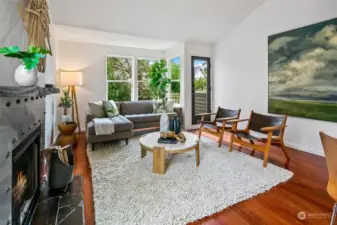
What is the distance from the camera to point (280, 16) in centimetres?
375

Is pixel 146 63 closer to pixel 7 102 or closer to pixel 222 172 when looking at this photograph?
pixel 222 172

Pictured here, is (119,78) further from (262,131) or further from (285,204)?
(285,204)

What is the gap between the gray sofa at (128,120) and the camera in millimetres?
3520

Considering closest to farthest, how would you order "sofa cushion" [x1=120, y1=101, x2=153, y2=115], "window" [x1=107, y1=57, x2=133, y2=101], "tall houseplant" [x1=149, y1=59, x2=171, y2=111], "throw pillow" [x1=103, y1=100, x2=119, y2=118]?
"throw pillow" [x1=103, y1=100, x2=119, y2=118] < "sofa cushion" [x1=120, y1=101, x2=153, y2=115] < "tall houseplant" [x1=149, y1=59, x2=171, y2=111] < "window" [x1=107, y1=57, x2=133, y2=101]

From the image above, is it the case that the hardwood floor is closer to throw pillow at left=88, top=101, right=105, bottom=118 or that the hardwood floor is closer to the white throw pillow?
throw pillow at left=88, top=101, right=105, bottom=118

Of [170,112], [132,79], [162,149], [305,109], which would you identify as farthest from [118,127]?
[305,109]

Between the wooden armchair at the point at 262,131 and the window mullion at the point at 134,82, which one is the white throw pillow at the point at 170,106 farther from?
the wooden armchair at the point at 262,131

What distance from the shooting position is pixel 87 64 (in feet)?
16.8

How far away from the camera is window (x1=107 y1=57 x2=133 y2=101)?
18.2 ft

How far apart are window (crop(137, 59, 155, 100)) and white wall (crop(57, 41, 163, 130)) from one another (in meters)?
0.73

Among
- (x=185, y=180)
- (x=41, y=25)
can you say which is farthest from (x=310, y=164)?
(x=41, y=25)

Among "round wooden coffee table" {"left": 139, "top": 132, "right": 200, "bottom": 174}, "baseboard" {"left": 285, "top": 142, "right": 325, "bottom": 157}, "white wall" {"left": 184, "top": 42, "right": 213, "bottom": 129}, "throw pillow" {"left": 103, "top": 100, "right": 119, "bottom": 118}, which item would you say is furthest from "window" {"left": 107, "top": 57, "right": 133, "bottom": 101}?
"baseboard" {"left": 285, "top": 142, "right": 325, "bottom": 157}

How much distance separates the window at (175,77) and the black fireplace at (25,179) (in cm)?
440

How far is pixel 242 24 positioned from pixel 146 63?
292cm
